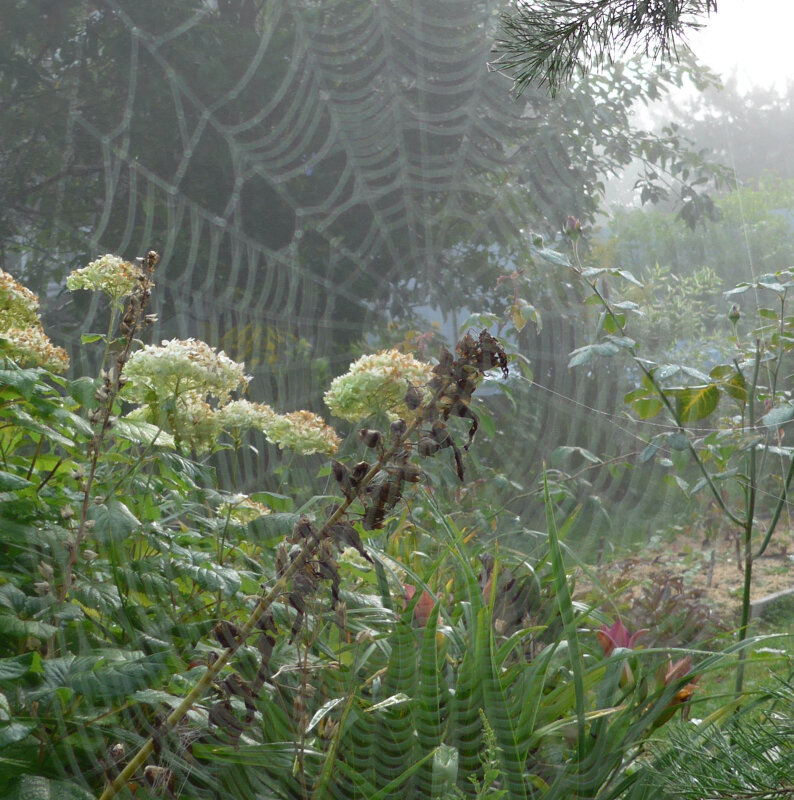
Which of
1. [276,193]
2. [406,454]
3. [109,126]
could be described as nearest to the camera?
[406,454]

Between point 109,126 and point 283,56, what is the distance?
67cm

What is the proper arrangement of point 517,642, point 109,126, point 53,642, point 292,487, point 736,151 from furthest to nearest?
point 736,151 → point 109,126 → point 292,487 → point 517,642 → point 53,642

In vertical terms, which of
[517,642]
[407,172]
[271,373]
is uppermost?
[407,172]

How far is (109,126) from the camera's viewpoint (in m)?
2.46

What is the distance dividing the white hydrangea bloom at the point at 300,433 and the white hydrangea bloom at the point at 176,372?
0.11 metres

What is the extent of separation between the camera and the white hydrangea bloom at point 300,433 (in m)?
1.00

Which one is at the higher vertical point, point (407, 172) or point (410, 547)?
point (407, 172)

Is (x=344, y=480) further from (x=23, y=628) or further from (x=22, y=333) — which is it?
(x=22, y=333)

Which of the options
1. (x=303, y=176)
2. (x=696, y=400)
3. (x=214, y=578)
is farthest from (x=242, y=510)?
(x=303, y=176)

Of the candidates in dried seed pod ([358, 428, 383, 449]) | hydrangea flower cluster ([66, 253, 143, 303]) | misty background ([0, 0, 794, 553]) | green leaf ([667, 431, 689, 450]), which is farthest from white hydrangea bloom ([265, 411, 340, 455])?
misty background ([0, 0, 794, 553])

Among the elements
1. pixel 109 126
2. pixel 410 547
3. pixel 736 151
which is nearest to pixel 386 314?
pixel 109 126

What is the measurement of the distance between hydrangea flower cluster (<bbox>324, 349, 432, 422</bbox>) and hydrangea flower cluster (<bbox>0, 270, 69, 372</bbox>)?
14.1 inches

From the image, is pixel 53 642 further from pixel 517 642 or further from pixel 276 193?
pixel 276 193

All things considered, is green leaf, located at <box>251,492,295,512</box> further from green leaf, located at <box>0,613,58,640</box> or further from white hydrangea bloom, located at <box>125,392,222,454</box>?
green leaf, located at <box>0,613,58,640</box>
